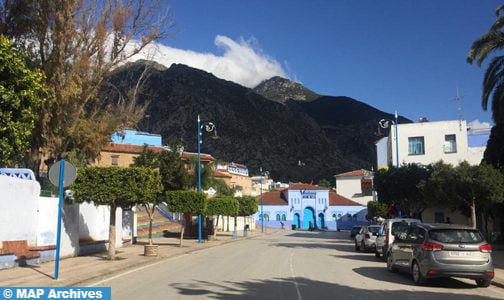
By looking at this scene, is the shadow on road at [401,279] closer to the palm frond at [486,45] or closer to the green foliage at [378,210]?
the palm frond at [486,45]

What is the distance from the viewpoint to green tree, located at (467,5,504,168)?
25797 mm

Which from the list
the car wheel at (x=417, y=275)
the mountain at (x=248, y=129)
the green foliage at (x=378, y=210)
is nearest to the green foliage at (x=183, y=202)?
the car wheel at (x=417, y=275)

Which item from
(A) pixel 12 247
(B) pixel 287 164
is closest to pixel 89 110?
(A) pixel 12 247

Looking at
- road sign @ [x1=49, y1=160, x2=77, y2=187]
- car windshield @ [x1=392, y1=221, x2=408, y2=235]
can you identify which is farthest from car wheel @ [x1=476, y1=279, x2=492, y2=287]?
road sign @ [x1=49, y1=160, x2=77, y2=187]

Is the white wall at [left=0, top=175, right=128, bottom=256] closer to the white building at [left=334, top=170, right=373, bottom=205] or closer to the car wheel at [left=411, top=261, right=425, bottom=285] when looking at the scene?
the car wheel at [left=411, top=261, right=425, bottom=285]

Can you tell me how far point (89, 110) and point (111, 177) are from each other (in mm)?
10268

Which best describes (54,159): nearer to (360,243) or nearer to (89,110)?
(89,110)

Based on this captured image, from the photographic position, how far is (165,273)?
16.8 metres

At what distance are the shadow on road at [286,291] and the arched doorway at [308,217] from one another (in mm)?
81939

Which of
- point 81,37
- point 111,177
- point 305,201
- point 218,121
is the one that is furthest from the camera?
point 218,121

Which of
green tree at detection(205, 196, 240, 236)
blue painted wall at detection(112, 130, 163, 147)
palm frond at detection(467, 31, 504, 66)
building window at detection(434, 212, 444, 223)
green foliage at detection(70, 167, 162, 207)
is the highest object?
blue painted wall at detection(112, 130, 163, 147)

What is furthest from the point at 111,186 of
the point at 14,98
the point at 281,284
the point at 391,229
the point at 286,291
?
the point at 391,229

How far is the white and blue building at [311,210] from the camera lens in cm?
9294

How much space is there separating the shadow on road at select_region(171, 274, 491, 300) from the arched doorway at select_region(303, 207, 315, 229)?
81939 millimetres
